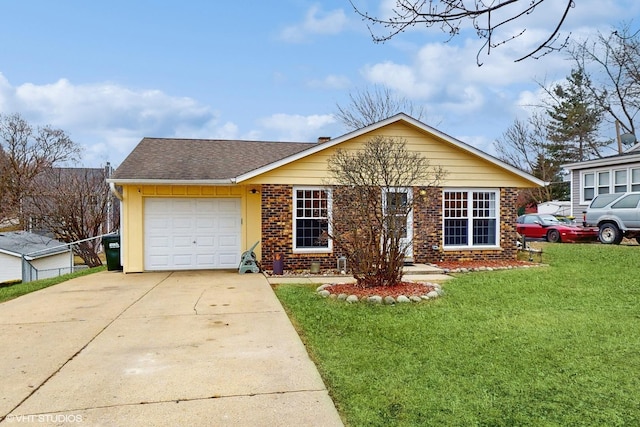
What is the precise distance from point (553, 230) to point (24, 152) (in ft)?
112

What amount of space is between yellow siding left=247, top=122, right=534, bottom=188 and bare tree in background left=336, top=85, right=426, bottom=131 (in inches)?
635

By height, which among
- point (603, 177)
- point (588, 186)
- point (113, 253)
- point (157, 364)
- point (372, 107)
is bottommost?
point (157, 364)

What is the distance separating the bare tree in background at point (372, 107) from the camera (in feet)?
94.0

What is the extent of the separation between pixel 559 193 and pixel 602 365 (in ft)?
127

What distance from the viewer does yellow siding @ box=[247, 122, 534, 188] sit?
11.9 metres

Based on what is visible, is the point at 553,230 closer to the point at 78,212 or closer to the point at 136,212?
the point at 136,212

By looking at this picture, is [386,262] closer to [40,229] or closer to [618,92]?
[40,229]

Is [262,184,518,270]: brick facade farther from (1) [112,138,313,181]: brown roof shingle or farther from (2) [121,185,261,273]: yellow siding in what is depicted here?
(1) [112,138,313,181]: brown roof shingle

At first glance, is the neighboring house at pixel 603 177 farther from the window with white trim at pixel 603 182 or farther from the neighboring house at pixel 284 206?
the neighboring house at pixel 284 206

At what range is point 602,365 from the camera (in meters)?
4.48

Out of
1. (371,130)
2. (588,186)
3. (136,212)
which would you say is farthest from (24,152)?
(588,186)

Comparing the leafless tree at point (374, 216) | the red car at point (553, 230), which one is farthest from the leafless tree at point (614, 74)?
the leafless tree at point (374, 216)

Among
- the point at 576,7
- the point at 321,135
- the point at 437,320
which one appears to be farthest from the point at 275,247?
→ the point at 576,7

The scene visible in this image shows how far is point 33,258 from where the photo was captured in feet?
57.7
